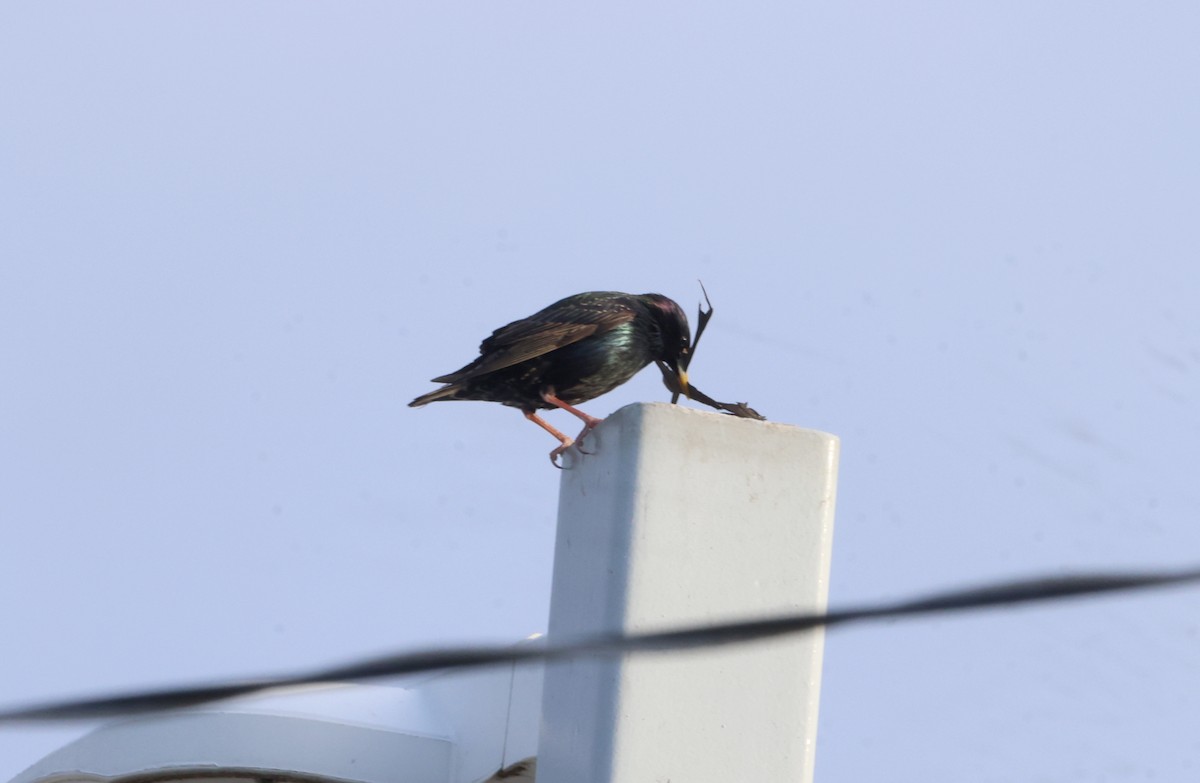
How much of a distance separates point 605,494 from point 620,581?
302 mm

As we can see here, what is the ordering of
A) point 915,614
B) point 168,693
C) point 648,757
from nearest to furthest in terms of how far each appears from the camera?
1. point 168,693
2. point 915,614
3. point 648,757

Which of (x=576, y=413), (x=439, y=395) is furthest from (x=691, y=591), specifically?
(x=439, y=395)

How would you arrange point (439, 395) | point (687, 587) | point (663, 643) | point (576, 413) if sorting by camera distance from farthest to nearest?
point (439, 395) < point (576, 413) < point (687, 587) < point (663, 643)

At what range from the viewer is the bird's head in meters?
7.12

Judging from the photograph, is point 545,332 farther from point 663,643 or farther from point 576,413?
point 663,643

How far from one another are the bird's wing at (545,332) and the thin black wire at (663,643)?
4284 millimetres

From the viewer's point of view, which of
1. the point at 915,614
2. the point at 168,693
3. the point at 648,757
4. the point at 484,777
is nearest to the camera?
the point at 168,693

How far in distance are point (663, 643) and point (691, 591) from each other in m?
2.13

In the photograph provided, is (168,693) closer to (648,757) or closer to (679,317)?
(648,757)

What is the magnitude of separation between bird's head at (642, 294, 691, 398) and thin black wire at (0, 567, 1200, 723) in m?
4.38

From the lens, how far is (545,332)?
705 cm

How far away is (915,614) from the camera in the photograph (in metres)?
2.67

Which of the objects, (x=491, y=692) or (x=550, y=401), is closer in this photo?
(x=491, y=692)

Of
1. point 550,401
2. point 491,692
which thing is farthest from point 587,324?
point 491,692
